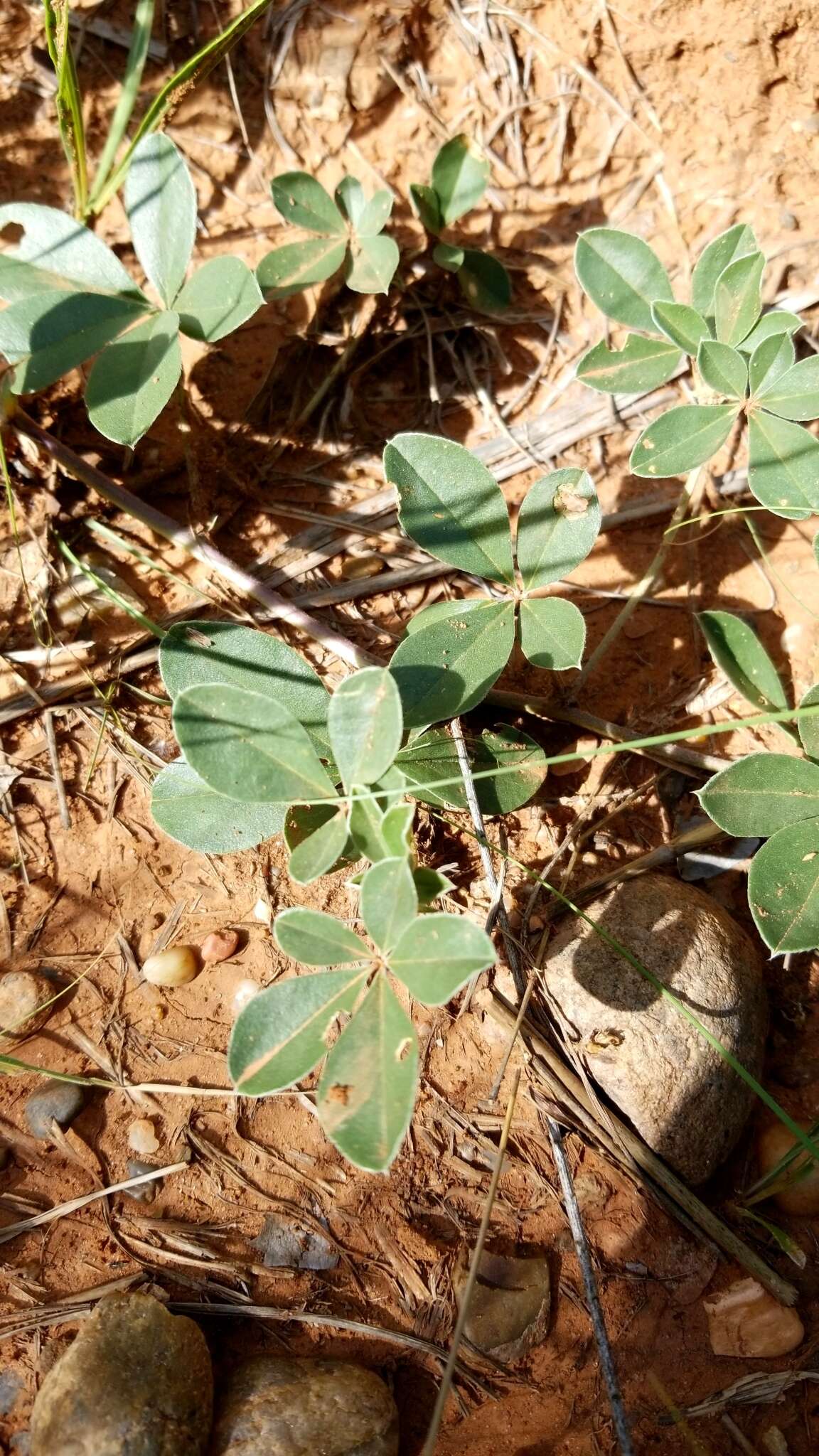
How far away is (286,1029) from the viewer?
1.25 m

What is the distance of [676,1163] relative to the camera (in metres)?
1.57

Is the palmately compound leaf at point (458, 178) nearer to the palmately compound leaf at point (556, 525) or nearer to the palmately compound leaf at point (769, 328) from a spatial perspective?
the palmately compound leaf at point (769, 328)

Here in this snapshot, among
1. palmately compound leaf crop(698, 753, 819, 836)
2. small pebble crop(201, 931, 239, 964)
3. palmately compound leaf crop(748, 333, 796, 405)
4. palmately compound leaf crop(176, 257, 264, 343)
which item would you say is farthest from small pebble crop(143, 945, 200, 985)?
palmately compound leaf crop(748, 333, 796, 405)

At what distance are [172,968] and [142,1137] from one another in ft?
0.91

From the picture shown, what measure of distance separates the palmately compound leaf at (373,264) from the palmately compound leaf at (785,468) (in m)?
0.82

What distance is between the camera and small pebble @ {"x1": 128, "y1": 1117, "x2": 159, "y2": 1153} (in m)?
1.57

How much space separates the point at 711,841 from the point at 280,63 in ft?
6.76

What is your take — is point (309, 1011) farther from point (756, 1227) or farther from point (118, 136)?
point (118, 136)

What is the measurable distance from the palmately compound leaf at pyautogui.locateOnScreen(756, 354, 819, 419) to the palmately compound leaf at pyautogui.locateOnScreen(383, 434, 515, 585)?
515mm

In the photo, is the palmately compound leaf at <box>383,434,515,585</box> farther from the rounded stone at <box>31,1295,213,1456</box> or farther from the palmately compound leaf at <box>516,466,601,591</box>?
the rounded stone at <box>31,1295,213,1456</box>

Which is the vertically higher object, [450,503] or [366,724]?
[450,503]

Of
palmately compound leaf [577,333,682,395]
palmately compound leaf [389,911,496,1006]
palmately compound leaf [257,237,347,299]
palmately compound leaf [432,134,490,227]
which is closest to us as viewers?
palmately compound leaf [389,911,496,1006]

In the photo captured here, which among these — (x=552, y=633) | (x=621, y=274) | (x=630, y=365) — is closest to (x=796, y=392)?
(x=630, y=365)

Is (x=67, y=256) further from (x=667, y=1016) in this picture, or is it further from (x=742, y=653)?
(x=667, y=1016)
